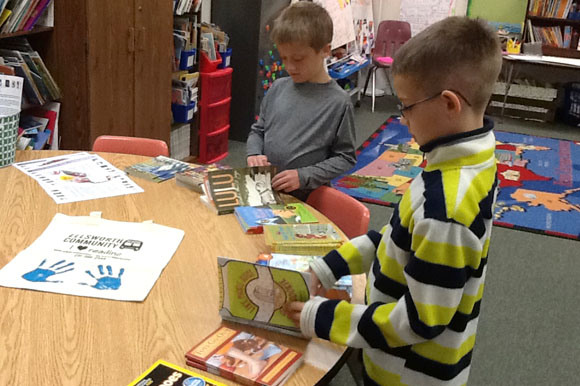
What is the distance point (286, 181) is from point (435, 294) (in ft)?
3.17

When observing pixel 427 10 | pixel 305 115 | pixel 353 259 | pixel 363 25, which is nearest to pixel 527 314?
pixel 305 115

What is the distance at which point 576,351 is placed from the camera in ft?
8.05

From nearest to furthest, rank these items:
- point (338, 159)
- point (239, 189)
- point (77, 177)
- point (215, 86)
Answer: point (239, 189) < point (77, 177) < point (338, 159) < point (215, 86)

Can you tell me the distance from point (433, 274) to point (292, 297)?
0.28 metres

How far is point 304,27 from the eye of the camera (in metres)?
1.87

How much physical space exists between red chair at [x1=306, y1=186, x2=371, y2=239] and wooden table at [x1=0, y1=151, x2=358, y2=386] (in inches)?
12.6

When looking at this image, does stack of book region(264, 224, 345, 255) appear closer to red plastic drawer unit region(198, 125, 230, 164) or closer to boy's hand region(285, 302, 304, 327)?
boy's hand region(285, 302, 304, 327)

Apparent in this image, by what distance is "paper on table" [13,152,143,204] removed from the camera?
1760 mm

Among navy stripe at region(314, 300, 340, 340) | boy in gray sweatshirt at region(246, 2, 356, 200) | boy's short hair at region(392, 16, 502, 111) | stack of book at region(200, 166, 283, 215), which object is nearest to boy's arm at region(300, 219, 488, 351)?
navy stripe at region(314, 300, 340, 340)

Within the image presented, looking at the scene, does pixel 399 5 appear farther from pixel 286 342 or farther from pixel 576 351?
pixel 286 342

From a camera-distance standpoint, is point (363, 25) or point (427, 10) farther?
point (427, 10)

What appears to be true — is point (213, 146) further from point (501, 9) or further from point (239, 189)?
point (501, 9)

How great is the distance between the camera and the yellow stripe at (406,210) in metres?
0.99

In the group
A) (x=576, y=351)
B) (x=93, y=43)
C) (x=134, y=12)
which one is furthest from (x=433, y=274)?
(x=134, y=12)
